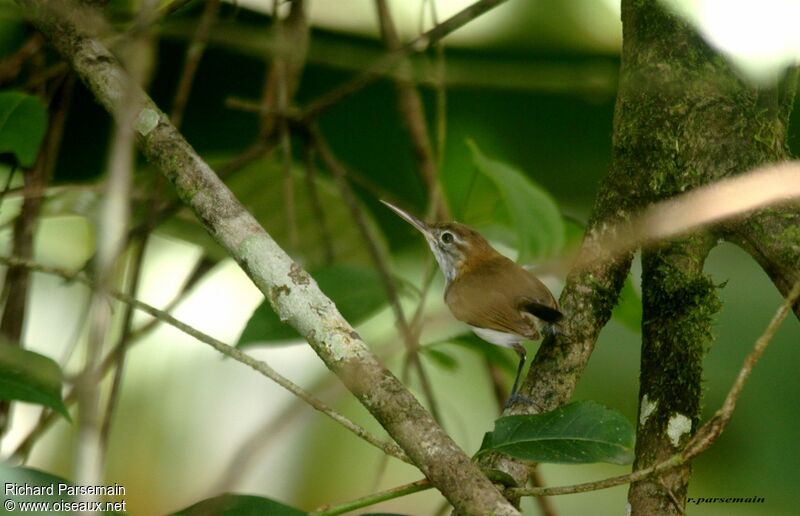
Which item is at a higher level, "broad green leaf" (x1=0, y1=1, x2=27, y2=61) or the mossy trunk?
"broad green leaf" (x1=0, y1=1, x2=27, y2=61)

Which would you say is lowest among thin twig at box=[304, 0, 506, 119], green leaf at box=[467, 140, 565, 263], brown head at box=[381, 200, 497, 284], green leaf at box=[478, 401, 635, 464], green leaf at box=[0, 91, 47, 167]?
green leaf at box=[478, 401, 635, 464]

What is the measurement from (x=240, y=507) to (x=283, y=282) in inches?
17.3

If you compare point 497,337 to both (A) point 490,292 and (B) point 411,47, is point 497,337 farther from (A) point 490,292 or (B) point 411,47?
(B) point 411,47

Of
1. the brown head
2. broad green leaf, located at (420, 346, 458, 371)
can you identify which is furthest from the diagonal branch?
the brown head

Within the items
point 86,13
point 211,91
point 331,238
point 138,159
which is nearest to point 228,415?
point 331,238

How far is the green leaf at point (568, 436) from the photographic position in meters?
1.53

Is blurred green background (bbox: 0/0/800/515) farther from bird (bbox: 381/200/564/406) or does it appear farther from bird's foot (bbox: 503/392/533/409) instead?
bird's foot (bbox: 503/392/533/409)

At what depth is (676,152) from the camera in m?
1.96

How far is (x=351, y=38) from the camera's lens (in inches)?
152

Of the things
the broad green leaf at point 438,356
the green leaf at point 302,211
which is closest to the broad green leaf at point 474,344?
the broad green leaf at point 438,356

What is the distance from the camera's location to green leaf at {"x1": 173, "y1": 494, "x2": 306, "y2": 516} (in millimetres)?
1635

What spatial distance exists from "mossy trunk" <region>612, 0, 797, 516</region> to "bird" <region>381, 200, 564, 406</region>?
0.25 metres

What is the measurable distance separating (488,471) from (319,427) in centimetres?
234
